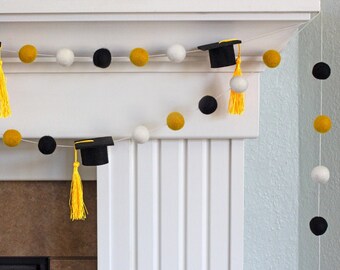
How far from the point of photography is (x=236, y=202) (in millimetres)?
978

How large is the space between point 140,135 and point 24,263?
414 mm

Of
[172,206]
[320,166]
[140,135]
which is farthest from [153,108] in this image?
[320,166]

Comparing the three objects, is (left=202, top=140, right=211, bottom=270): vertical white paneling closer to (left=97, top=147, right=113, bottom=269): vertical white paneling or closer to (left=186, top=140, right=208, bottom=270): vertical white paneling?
(left=186, top=140, right=208, bottom=270): vertical white paneling

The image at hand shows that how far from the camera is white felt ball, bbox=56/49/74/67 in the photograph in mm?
864

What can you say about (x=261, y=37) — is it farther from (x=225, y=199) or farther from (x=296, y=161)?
(x=296, y=161)

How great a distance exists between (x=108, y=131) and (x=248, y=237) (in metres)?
0.48

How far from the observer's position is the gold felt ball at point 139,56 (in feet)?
2.81

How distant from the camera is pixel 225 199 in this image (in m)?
0.98

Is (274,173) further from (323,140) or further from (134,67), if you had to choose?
(134,67)

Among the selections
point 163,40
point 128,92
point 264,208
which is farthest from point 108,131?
point 264,208

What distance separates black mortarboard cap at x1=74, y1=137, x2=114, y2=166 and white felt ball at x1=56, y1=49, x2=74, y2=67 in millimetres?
117

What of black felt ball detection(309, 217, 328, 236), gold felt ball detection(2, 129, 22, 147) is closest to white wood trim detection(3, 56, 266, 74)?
gold felt ball detection(2, 129, 22, 147)
